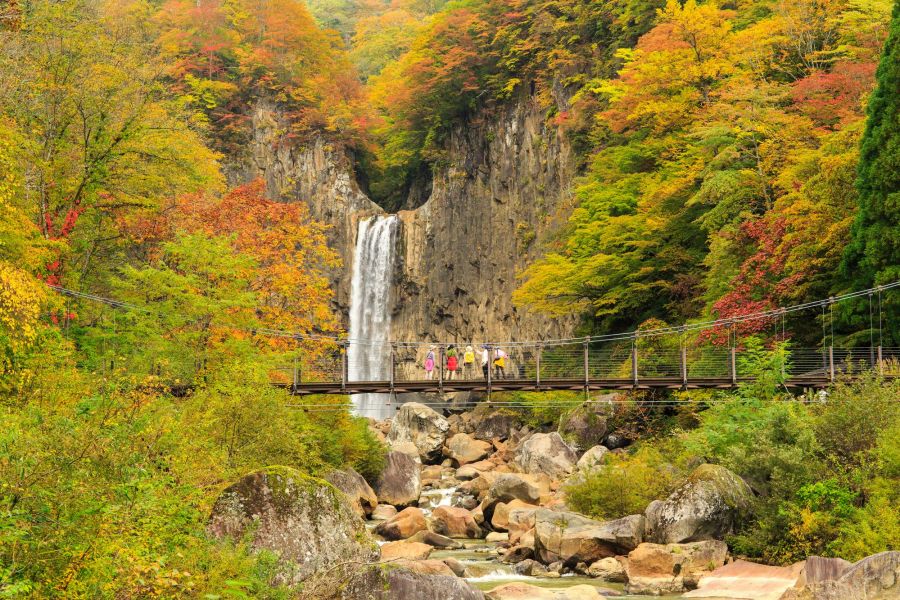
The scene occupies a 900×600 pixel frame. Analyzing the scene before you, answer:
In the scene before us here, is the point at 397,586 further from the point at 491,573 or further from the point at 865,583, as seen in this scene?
the point at 491,573

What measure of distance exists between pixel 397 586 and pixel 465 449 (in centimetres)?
2182

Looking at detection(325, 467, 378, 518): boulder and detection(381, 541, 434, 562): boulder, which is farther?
detection(325, 467, 378, 518): boulder

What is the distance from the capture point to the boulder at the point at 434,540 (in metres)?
17.6

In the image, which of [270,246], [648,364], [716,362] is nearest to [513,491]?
[716,362]

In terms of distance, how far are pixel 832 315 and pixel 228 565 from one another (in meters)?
15.5

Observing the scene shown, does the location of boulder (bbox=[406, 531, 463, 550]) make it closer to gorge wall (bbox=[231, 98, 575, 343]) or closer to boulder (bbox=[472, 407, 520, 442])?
boulder (bbox=[472, 407, 520, 442])

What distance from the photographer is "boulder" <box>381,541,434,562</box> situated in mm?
15578

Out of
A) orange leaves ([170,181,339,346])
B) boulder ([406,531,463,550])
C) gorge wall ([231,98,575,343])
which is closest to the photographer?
boulder ([406,531,463,550])

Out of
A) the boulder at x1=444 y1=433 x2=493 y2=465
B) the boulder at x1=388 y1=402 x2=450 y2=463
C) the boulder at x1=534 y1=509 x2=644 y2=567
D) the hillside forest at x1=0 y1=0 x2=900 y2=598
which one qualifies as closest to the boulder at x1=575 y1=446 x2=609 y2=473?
the hillside forest at x1=0 y1=0 x2=900 y2=598

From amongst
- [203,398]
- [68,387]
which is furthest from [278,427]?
[68,387]

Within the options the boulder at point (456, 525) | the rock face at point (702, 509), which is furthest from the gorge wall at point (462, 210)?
→ the rock face at point (702, 509)

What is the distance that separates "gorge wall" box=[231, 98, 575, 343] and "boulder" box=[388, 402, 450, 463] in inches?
264

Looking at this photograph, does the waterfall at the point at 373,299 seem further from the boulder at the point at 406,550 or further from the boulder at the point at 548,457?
the boulder at the point at 406,550

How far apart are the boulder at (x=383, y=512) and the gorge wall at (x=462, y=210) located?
52.6 ft
